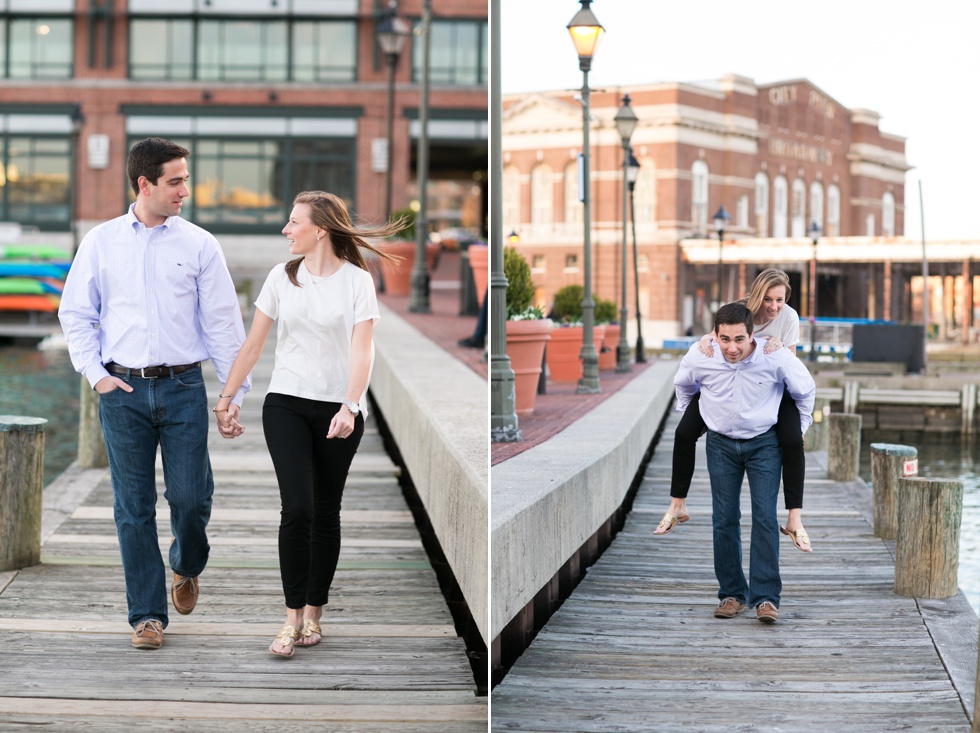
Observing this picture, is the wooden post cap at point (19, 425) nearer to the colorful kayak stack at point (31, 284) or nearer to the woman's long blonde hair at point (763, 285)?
the woman's long blonde hair at point (763, 285)

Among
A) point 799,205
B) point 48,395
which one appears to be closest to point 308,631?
point 799,205

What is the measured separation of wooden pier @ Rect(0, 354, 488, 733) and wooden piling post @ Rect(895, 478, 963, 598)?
2367 millimetres

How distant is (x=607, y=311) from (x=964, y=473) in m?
3.26

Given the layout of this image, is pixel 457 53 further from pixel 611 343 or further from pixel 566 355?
pixel 611 343

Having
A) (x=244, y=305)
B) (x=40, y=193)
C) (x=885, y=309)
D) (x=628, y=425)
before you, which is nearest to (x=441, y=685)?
(x=885, y=309)

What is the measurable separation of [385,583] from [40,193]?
135 ft

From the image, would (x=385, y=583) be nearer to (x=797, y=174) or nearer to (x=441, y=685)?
(x=441, y=685)

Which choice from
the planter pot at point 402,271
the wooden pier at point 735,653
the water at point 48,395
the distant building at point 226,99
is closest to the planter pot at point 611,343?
the wooden pier at point 735,653

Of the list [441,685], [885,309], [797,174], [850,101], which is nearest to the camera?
[441,685]

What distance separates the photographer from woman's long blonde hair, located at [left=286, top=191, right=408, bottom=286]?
493cm

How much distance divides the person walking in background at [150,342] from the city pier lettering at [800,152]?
295 centimetres

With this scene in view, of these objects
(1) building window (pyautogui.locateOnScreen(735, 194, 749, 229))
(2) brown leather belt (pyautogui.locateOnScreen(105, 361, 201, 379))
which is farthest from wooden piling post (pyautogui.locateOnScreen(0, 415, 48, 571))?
(1) building window (pyautogui.locateOnScreen(735, 194, 749, 229))

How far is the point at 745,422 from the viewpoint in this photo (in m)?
5.91

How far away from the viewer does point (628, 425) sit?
26.9 feet
